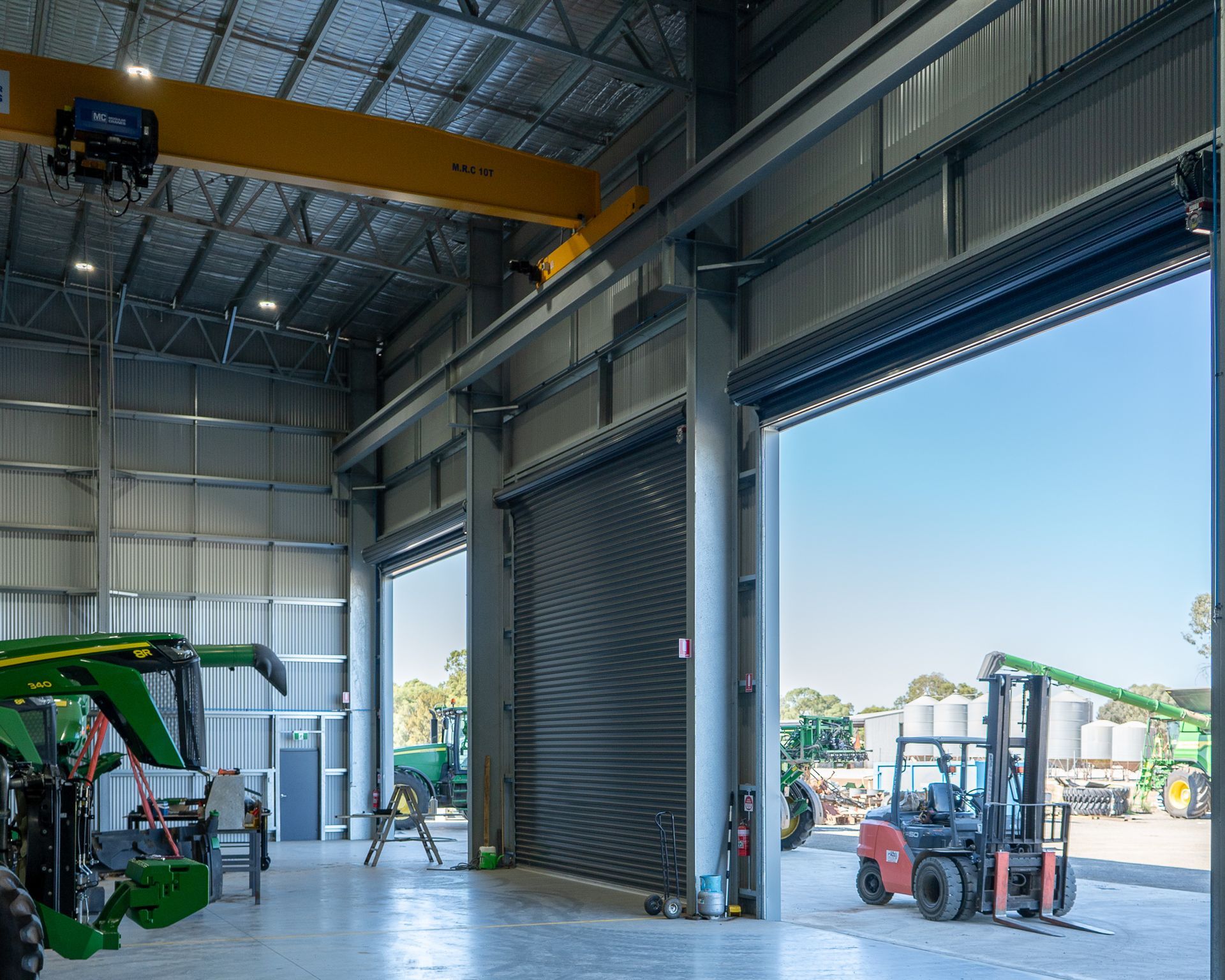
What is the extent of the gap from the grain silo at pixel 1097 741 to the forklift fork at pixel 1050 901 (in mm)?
20442

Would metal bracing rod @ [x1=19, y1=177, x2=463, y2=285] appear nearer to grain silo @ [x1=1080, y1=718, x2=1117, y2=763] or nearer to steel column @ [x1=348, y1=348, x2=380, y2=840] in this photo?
steel column @ [x1=348, y1=348, x2=380, y2=840]

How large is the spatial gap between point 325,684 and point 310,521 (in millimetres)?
3626

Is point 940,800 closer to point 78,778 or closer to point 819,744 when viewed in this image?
point 78,778

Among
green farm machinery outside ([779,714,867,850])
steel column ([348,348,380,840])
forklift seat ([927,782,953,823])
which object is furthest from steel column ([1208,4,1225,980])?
steel column ([348,348,380,840])

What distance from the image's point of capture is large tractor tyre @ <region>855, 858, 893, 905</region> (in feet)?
52.5

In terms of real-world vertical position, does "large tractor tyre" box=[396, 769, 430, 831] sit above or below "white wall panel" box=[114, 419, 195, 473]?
below

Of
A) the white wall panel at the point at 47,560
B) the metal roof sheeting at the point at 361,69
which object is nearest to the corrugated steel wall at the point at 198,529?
the white wall panel at the point at 47,560

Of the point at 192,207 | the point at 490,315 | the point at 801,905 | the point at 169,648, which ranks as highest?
the point at 192,207

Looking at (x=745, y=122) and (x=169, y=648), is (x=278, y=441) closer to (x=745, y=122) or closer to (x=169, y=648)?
(x=745, y=122)

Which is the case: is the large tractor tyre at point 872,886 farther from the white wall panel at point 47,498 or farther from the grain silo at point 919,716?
the white wall panel at point 47,498

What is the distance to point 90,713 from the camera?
16.0 meters

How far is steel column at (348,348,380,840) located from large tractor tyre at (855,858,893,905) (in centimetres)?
1422

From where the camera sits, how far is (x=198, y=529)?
27250 mm

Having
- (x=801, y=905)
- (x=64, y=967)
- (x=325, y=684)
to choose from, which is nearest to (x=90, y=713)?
(x=64, y=967)
